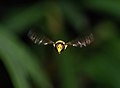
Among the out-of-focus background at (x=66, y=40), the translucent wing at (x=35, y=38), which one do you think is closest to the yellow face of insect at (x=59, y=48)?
the translucent wing at (x=35, y=38)

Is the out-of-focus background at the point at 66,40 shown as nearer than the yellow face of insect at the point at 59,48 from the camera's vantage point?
No

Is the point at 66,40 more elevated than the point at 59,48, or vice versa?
the point at 66,40

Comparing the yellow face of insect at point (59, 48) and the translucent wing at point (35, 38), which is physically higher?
the translucent wing at point (35, 38)

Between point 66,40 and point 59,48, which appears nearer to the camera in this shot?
point 59,48

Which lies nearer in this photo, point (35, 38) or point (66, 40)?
point (35, 38)

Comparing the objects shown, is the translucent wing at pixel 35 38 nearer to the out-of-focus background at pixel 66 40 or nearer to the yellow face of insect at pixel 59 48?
the yellow face of insect at pixel 59 48

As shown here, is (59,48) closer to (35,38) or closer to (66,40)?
(35,38)

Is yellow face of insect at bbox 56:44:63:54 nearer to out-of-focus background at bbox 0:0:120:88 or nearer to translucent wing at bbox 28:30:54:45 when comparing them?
translucent wing at bbox 28:30:54:45

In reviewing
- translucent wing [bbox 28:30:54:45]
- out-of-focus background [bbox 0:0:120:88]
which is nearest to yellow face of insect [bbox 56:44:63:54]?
translucent wing [bbox 28:30:54:45]

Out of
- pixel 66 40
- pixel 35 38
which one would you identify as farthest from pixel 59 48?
pixel 66 40
